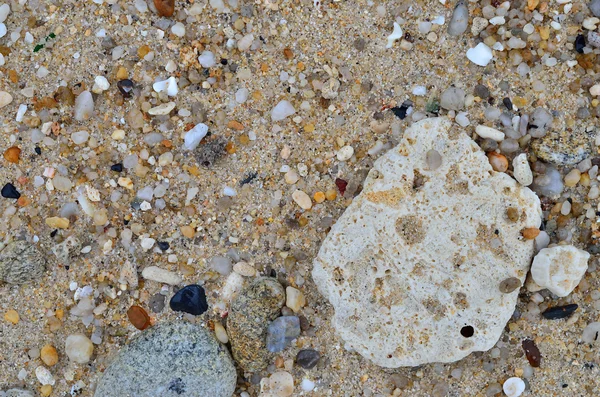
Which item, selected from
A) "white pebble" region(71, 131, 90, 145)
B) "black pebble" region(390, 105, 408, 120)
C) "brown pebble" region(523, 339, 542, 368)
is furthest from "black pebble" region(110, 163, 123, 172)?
"brown pebble" region(523, 339, 542, 368)

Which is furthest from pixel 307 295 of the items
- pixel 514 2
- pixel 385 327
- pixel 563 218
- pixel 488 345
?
pixel 514 2

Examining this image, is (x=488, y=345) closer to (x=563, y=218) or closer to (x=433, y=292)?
(x=433, y=292)

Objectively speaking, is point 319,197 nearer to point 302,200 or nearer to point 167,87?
point 302,200

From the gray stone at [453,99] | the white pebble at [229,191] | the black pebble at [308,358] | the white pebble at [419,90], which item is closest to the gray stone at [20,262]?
the white pebble at [229,191]

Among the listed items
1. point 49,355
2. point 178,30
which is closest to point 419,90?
point 178,30

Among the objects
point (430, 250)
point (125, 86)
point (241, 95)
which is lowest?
point (430, 250)
